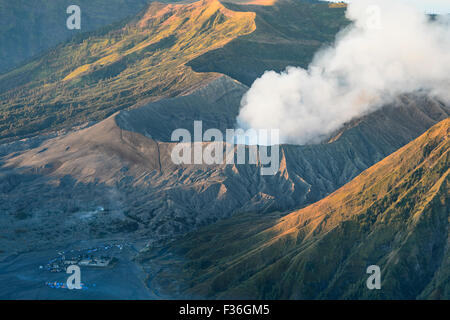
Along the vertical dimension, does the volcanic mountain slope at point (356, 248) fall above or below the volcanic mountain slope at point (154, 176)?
above

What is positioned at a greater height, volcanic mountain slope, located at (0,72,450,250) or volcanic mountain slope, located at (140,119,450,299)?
volcanic mountain slope, located at (140,119,450,299)

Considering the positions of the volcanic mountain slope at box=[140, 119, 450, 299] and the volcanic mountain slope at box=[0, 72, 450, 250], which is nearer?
the volcanic mountain slope at box=[140, 119, 450, 299]

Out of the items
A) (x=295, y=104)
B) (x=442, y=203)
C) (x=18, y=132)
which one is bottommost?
(x=18, y=132)

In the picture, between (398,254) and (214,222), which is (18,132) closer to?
(214,222)
